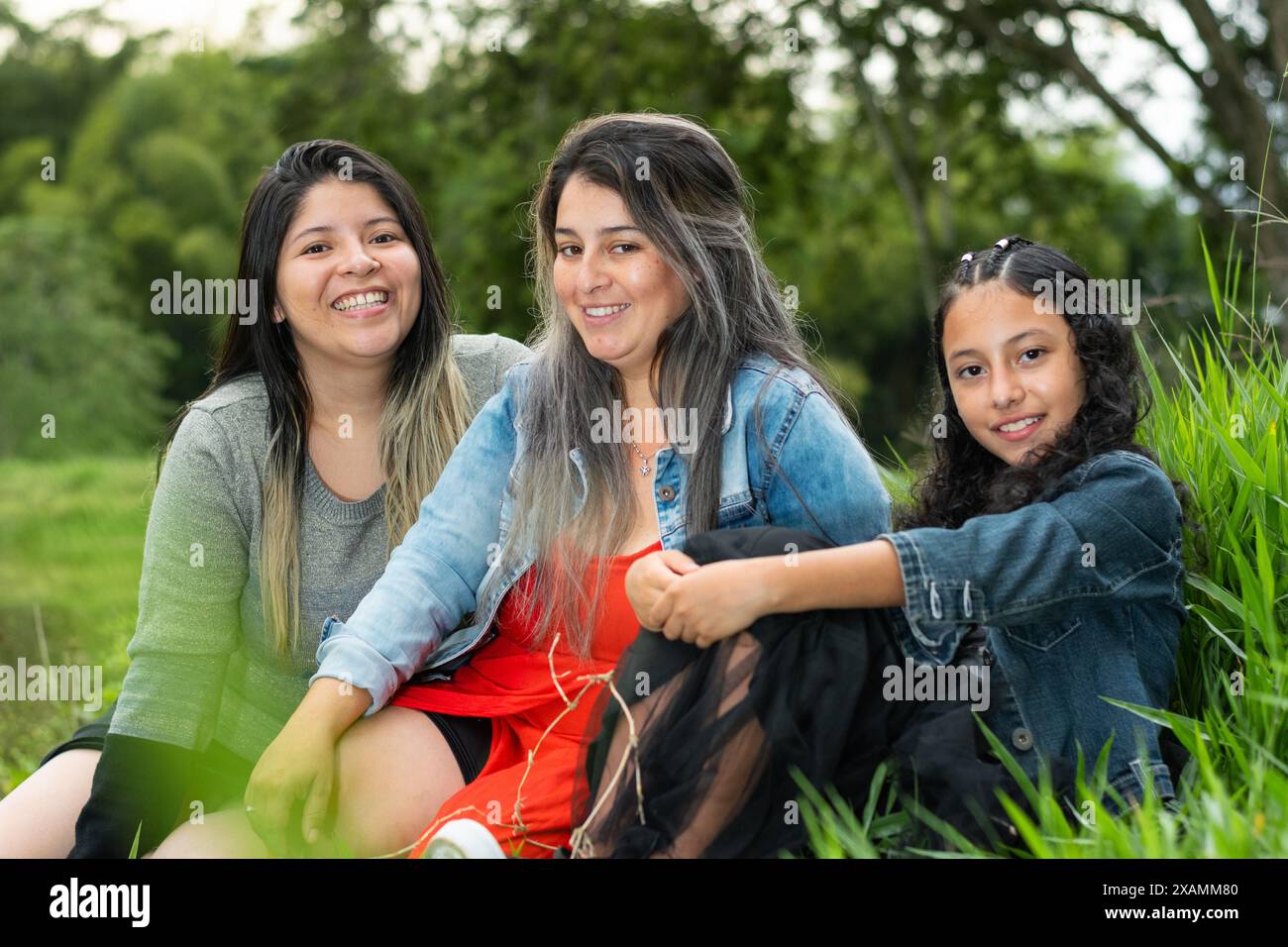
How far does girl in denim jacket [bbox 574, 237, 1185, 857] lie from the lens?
1983mm

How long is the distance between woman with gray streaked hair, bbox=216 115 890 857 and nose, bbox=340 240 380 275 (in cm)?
41

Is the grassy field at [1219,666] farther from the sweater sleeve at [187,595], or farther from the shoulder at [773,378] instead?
the sweater sleeve at [187,595]

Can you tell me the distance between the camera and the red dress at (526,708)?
220 cm

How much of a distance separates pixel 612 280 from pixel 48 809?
1.47 m

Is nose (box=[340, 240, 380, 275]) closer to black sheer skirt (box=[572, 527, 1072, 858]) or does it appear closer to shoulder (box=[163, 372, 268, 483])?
shoulder (box=[163, 372, 268, 483])

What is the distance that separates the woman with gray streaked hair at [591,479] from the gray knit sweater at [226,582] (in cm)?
26

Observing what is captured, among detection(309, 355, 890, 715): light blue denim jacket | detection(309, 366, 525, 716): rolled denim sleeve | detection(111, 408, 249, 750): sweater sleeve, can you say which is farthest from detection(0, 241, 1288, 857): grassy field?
detection(111, 408, 249, 750): sweater sleeve

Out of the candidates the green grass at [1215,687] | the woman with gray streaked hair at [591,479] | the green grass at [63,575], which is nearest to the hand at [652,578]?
the woman with gray streaked hair at [591,479]

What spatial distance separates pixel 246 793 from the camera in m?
2.29

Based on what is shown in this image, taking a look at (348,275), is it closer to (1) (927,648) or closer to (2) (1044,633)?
(1) (927,648)

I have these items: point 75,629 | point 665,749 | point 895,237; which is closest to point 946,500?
point 665,749

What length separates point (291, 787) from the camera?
7.42ft

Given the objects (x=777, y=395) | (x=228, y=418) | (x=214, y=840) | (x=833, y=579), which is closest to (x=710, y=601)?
(x=833, y=579)
